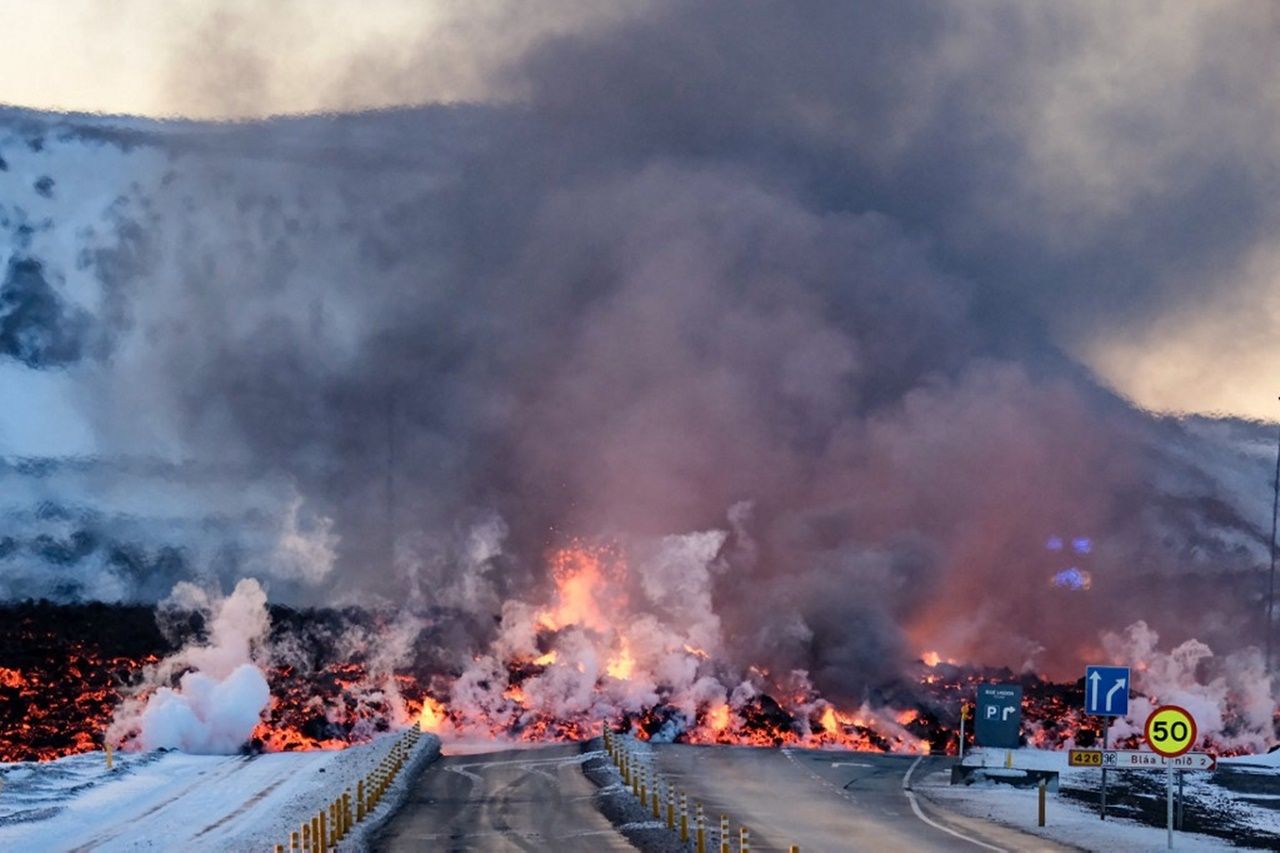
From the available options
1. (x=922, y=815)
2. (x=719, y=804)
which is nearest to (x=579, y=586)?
(x=719, y=804)

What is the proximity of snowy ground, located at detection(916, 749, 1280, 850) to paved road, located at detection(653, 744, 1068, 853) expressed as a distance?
1646 millimetres

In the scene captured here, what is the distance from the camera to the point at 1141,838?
49.2 m

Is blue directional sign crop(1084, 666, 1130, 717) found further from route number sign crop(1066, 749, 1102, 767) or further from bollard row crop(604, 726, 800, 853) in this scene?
bollard row crop(604, 726, 800, 853)

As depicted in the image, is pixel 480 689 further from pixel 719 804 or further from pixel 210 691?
pixel 719 804

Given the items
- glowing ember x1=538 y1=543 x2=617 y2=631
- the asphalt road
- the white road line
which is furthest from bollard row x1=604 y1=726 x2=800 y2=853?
glowing ember x1=538 y1=543 x2=617 y2=631

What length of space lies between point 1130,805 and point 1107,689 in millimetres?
13319

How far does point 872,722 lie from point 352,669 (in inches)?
1097

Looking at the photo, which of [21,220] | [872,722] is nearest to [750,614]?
[872,722]

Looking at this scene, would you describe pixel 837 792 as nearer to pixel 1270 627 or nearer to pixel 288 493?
pixel 288 493

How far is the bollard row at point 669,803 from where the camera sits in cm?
3972

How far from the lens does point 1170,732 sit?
41.9 meters

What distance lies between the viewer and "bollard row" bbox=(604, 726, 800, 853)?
3972cm

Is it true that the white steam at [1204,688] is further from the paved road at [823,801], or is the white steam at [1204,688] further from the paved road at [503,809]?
the paved road at [503,809]

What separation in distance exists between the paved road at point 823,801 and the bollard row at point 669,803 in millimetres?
998
